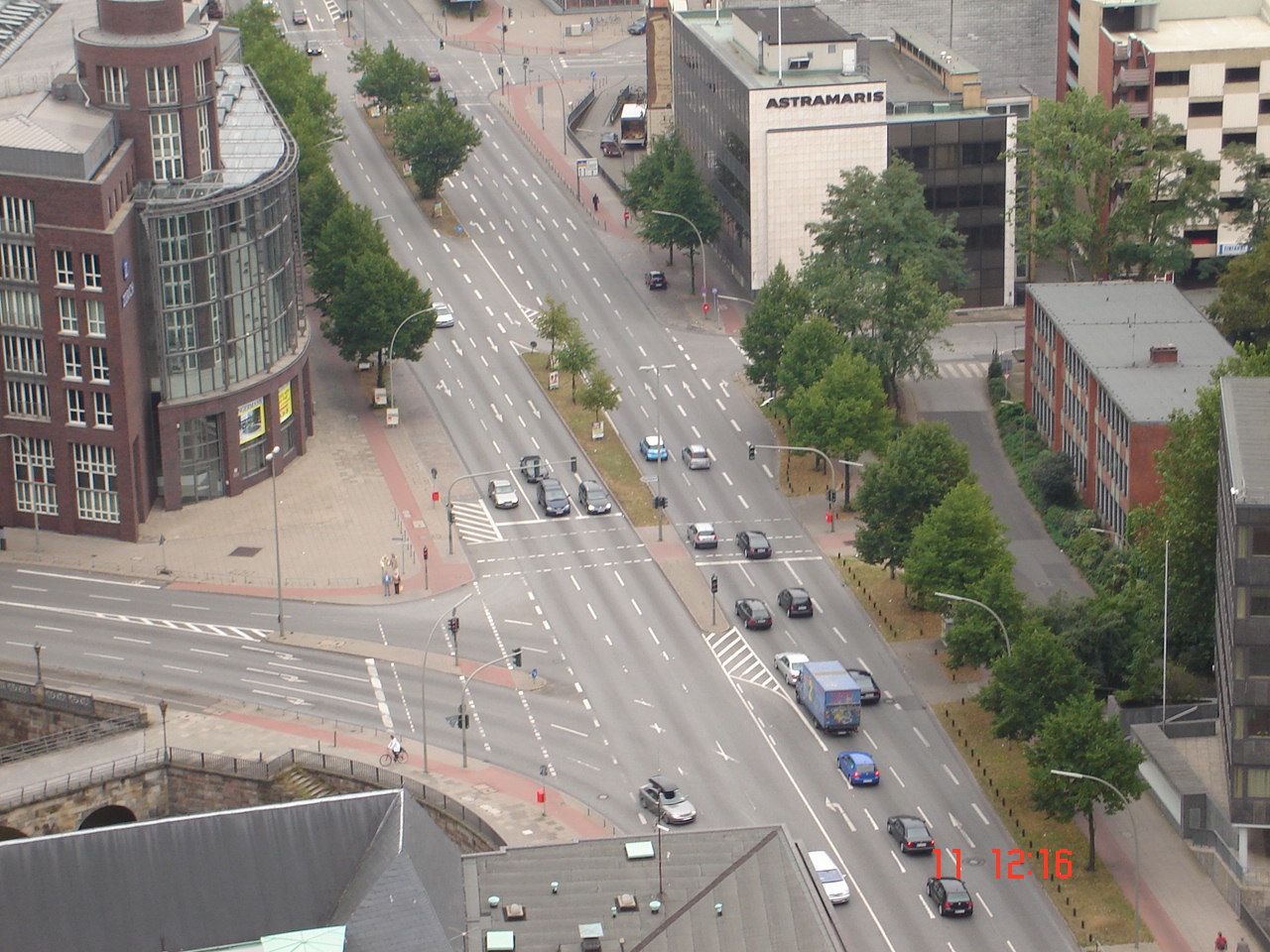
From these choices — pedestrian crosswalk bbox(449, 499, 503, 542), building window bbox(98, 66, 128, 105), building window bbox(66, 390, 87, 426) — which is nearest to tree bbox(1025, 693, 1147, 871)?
pedestrian crosswalk bbox(449, 499, 503, 542)

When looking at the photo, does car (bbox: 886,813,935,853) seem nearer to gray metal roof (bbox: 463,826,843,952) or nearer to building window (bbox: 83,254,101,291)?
gray metal roof (bbox: 463,826,843,952)

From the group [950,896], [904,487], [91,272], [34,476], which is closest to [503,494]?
[904,487]

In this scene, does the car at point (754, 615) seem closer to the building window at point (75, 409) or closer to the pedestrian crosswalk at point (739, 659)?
the pedestrian crosswalk at point (739, 659)

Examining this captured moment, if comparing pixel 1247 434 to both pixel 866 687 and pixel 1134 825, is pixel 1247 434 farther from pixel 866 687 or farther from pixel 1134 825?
pixel 866 687

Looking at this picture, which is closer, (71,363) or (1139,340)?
(71,363)

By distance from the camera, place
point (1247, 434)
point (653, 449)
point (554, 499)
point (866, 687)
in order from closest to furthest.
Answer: point (1247, 434)
point (866, 687)
point (554, 499)
point (653, 449)

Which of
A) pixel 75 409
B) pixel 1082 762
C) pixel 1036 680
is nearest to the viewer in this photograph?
pixel 1082 762
